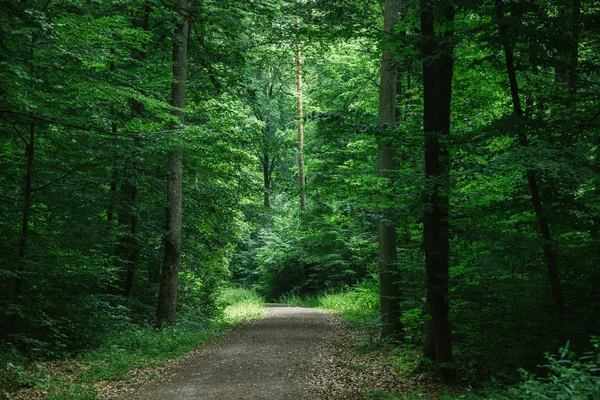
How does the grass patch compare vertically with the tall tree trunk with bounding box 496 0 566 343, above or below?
below

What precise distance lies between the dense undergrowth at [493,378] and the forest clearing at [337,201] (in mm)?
53

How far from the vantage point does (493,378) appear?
6.32 m

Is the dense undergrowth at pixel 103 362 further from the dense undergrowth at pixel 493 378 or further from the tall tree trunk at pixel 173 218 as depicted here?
the dense undergrowth at pixel 493 378

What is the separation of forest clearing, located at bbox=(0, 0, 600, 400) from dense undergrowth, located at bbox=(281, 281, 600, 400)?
5 centimetres

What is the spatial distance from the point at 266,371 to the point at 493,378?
431 centimetres

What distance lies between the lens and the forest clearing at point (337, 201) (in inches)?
265

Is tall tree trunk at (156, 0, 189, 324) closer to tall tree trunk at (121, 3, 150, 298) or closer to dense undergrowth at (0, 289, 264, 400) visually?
dense undergrowth at (0, 289, 264, 400)

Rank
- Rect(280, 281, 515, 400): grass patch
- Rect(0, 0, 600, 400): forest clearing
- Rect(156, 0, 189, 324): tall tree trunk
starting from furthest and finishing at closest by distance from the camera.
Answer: Rect(156, 0, 189, 324): tall tree trunk, Rect(0, 0, 600, 400): forest clearing, Rect(280, 281, 515, 400): grass patch

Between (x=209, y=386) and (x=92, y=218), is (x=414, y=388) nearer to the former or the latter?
(x=209, y=386)

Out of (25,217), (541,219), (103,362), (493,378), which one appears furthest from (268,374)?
(25,217)

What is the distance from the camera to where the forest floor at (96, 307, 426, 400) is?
7.56 meters

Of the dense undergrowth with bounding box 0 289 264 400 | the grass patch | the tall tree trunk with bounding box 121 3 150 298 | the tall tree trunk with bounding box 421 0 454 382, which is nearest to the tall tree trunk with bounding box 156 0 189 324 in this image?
the dense undergrowth with bounding box 0 289 264 400

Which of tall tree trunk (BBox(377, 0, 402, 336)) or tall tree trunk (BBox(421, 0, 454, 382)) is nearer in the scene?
tall tree trunk (BBox(421, 0, 454, 382))

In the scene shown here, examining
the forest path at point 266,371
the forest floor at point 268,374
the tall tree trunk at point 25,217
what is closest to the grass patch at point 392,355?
the forest floor at point 268,374
